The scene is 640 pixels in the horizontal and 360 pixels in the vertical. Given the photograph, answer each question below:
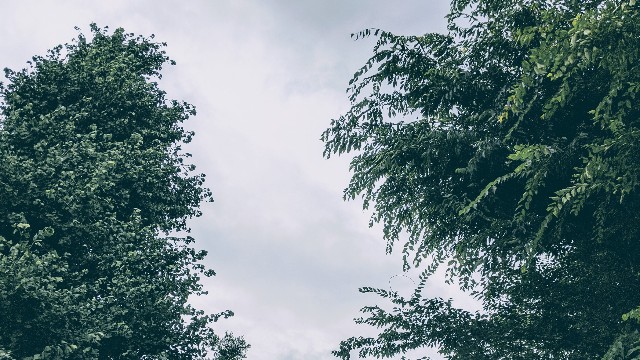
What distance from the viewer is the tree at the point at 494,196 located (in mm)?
13102

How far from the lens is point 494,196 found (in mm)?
14125

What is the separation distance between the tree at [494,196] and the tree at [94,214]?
5.73 metres

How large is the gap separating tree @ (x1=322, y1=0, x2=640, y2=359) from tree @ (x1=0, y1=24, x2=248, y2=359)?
18.8 feet

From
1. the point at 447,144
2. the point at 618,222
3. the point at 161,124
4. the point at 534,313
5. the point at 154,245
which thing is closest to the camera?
the point at 618,222

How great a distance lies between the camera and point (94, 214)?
1520 cm

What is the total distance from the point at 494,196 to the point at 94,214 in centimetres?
1047

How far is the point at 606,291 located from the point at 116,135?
15682 millimetres

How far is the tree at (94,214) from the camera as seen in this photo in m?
13.0

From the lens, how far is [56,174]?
15391mm

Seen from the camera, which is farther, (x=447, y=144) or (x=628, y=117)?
(x=447, y=144)

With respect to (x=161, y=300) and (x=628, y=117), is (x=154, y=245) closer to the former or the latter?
(x=161, y=300)

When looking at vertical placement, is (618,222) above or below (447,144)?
below

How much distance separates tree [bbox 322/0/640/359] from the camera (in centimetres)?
1310

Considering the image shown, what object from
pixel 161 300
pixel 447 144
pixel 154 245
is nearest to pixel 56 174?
pixel 154 245
